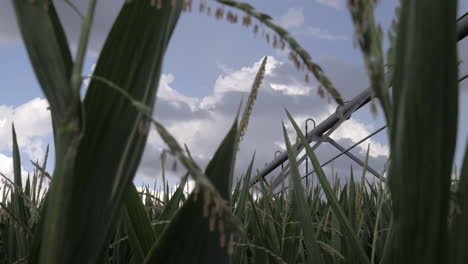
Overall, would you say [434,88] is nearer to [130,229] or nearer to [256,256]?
[130,229]

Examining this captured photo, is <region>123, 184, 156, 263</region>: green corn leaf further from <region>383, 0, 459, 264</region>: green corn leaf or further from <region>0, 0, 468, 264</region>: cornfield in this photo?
<region>383, 0, 459, 264</region>: green corn leaf

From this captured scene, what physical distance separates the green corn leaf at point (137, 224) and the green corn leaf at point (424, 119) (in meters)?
0.28

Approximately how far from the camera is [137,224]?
1.62 feet

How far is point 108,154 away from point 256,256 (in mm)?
519

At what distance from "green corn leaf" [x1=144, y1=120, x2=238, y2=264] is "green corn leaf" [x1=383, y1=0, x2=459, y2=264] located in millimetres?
147

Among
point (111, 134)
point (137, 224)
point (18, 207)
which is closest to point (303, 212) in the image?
point (137, 224)

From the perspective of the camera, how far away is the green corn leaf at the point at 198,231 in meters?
0.38

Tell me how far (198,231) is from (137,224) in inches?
4.9

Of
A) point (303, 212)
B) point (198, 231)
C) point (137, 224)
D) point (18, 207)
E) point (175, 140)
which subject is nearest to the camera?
point (175, 140)

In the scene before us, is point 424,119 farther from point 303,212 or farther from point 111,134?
point 303,212

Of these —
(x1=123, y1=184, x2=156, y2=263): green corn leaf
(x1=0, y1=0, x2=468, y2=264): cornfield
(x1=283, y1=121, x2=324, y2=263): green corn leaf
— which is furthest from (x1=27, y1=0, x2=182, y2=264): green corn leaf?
(x1=283, y1=121, x2=324, y2=263): green corn leaf

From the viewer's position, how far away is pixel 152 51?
1.15 ft

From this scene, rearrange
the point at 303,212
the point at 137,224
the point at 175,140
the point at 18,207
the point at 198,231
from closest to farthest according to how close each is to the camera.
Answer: the point at 175,140 < the point at 198,231 < the point at 137,224 < the point at 303,212 < the point at 18,207

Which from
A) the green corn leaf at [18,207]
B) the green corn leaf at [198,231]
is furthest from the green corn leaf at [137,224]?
the green corn leaf at [18,207]
